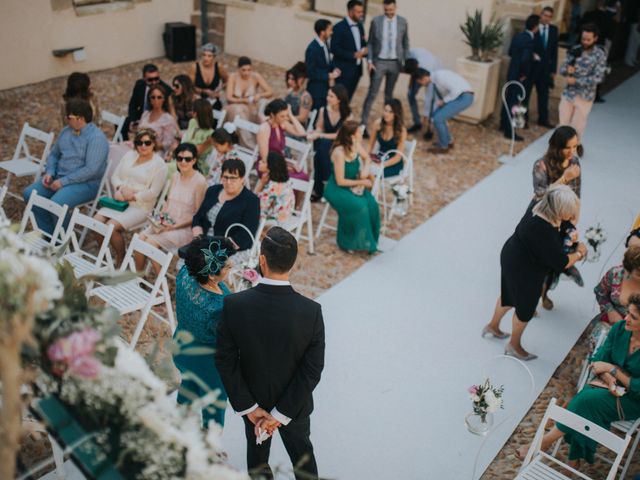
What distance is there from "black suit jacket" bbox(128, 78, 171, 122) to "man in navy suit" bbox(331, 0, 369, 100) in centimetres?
259

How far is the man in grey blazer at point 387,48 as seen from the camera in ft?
29.1

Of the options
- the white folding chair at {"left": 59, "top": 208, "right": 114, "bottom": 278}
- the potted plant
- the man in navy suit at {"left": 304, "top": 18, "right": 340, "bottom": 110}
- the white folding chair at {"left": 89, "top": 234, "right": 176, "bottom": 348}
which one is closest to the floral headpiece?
the white folding chair at {"left": 89, "top": 234, "right": 176, "bottom": 348}

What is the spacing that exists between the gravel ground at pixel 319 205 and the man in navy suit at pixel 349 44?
1.35 meters

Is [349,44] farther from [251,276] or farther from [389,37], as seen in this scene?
[251,276]

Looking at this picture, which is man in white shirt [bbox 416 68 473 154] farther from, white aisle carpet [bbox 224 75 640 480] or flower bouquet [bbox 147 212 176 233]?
flower bouquet [bbox 147 212 176 233]

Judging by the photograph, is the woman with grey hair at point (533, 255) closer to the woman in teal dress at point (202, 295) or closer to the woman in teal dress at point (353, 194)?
the woman in teal dress at point (353, 194)

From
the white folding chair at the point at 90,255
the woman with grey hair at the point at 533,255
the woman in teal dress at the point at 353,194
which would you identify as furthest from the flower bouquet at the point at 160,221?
the woman with grey hair at the point at 533,255

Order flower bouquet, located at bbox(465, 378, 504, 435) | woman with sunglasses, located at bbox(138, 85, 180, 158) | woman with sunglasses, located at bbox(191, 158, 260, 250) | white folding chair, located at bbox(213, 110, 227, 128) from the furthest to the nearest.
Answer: white folding chair, located at bbox(213, 110, 227, 128) → woman with sunglasses, located at bbox(138, 85, 180, 158) → woman with sunglasses, located at bbox(191, 158, 260, 250) → flower bouquet, located at bbox(465, 378, 504, 435)

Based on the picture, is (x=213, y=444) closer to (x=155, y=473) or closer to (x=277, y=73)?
(x=155, y=473)

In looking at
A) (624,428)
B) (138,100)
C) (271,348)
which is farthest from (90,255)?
(624,428)

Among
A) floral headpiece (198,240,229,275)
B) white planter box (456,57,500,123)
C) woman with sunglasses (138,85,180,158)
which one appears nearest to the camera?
floral headpiece (198,240,229,275)

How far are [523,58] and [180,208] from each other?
19.1 ft

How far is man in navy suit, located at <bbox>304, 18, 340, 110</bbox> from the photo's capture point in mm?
8477

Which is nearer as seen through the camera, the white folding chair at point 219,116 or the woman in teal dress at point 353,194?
the woman in teal dress at point 353,194
